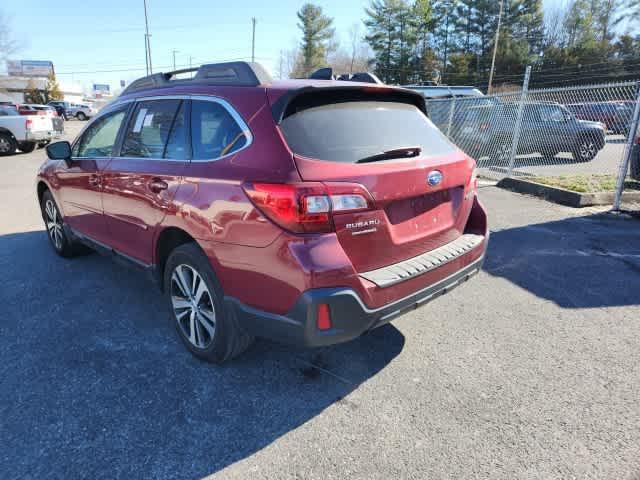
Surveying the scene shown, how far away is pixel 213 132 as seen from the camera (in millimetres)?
2625

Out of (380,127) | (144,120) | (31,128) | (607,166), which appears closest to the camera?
(380,127)

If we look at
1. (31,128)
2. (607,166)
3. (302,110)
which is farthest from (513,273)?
(31,128)

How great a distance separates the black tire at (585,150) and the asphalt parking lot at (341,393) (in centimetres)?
873

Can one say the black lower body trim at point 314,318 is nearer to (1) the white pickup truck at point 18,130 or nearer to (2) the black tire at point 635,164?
(2) the black tire at point 635,164

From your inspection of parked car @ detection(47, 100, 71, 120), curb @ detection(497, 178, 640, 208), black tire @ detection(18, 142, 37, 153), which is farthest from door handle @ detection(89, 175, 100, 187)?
parked car @ detection(47, 100, 71, 120)

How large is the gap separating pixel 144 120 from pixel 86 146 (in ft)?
3.92

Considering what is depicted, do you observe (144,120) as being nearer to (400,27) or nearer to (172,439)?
(172,439)

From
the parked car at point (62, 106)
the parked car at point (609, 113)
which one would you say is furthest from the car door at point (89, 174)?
the parked car at point (62, 106)

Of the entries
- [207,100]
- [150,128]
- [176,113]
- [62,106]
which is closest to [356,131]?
[207,100]

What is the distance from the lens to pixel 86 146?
13.6ft

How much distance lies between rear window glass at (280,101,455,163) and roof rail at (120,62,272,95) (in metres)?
0.41

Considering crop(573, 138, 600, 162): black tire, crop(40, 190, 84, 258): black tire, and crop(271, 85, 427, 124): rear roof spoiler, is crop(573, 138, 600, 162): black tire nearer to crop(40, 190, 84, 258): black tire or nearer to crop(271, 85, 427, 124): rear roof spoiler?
crop(271, 85, 427, 124): rear roof spoiler

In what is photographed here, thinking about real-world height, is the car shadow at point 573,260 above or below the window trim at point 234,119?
below

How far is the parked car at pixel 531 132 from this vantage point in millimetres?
10391
